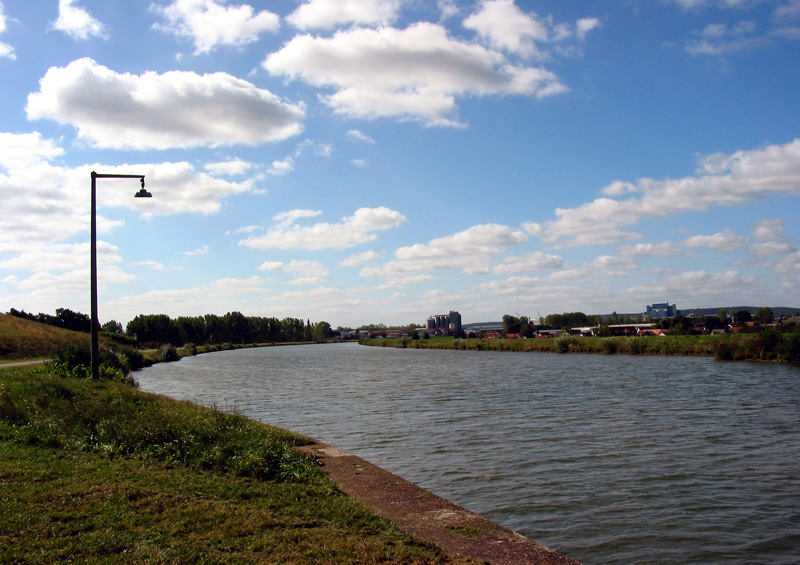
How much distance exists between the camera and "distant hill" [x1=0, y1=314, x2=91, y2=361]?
135 feet

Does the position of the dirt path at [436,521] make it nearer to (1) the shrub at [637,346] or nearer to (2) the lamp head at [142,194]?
(2) the lamp head at [142,194]

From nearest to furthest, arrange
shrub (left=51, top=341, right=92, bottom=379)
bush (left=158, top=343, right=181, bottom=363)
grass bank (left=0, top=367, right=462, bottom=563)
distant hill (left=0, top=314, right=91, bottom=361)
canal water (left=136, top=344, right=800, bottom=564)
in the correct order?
grass bank (left=0, top=367, right=462, bottom=563) → canal water (left=136, top=344, right=800, bottom=564) → shrub (left=51, top=341, right=92, bottom=379) → distant hill (left=0, top=314, right=91, bottom=361) → bush (left=158, top=343, right=181, bottom=363)

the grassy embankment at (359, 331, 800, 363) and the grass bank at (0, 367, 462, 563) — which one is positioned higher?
the grass bank at (0, 367, 462, 563)

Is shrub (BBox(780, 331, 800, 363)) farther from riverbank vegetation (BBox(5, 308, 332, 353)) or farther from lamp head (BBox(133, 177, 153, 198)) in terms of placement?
riverbank vegetation (BBox(5, 308, 332, 353))

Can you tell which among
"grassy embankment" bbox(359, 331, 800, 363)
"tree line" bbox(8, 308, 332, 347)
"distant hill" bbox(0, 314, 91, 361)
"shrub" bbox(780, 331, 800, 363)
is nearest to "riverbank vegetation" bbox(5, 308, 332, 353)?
"tree line" bbox(8, 308, 332, 347)

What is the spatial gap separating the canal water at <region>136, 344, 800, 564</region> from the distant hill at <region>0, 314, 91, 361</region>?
17844mm

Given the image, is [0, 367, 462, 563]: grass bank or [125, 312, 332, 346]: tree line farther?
[125, 312, 332, 346]: tree line

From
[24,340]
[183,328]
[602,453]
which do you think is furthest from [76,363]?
[183,328]

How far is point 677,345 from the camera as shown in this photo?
55.1 m

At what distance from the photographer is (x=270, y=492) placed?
7965mm

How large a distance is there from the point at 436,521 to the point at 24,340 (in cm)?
4762

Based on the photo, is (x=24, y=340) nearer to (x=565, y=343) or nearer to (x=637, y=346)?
(x=565, y=343)

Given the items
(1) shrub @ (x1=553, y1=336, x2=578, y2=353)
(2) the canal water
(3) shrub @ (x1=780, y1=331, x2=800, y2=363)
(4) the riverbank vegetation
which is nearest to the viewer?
(2) the canal water

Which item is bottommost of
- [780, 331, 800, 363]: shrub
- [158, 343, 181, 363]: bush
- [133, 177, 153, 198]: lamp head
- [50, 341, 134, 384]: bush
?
[158, 343, 181, 363]: bush
